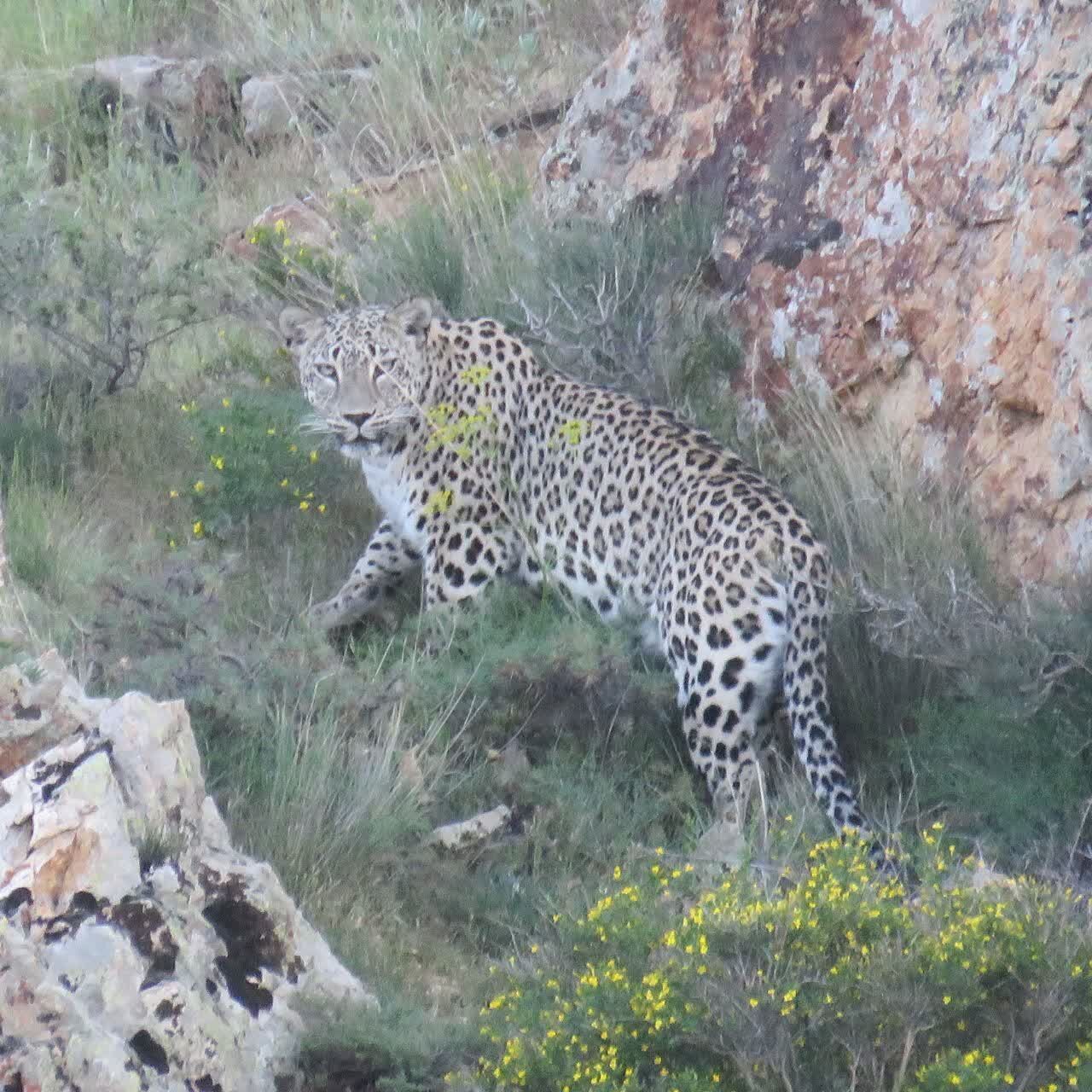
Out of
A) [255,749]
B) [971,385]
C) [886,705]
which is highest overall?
[971,385]

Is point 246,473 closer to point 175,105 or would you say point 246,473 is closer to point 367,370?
point 367,370

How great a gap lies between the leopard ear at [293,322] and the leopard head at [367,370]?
107 mm

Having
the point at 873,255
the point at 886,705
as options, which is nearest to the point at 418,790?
the point at 886,705

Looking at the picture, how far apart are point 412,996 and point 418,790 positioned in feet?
3.82

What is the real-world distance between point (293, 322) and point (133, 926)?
4.86 m

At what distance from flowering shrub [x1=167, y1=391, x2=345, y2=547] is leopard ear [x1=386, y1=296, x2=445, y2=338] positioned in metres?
0.69

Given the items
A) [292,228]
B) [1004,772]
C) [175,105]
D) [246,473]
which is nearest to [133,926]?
[1004,772]

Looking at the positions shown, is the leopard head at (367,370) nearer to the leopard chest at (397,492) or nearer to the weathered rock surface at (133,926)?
the leopard chest at (397,492)

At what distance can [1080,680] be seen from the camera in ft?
22.8

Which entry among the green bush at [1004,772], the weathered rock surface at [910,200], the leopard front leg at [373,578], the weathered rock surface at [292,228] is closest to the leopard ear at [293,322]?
the leopard front leg at [373,578]

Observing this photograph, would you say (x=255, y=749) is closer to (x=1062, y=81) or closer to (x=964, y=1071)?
(x=964, y=1071)

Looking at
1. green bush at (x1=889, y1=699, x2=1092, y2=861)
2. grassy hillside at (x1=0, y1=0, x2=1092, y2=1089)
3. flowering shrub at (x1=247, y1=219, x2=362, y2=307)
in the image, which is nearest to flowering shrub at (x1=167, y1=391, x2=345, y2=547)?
grassy hillside at (x1=0, y1=0, x2=1092, y2=1089)

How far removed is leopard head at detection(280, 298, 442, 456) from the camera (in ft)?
28.2

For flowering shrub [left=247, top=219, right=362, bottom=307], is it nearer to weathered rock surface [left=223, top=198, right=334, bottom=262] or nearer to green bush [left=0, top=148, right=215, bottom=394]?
weathered rock surface [left=223, top=198, right=334, bottom=262]
